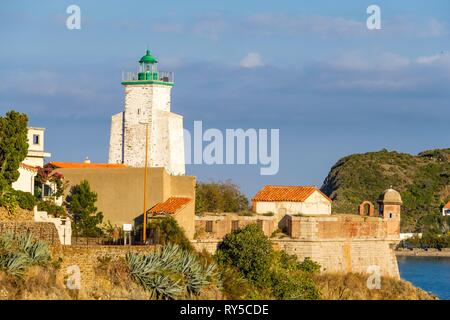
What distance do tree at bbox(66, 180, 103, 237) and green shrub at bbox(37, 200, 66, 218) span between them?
1.54 feet

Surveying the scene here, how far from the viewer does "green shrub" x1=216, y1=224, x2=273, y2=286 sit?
1858 inches

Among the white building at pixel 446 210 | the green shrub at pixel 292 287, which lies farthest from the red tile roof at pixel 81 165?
the white building at pixel 446 210

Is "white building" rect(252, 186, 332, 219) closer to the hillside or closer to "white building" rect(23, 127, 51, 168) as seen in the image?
"white building" rect(23, 127, 51, 168)

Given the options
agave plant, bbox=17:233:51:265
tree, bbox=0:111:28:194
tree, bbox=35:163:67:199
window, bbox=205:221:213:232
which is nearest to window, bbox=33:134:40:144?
tree, bbox=35:163:67:199

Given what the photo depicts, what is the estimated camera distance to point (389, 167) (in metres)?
161

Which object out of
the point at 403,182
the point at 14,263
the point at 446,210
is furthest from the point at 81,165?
the point at 403,182

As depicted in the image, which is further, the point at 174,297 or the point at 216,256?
the point at 216,256

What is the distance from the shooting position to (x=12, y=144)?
47.2 metres

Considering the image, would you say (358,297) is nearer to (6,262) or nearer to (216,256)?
(216,256)

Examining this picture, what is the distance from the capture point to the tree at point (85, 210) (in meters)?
49.3

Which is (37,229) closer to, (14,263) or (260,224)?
(14,263)

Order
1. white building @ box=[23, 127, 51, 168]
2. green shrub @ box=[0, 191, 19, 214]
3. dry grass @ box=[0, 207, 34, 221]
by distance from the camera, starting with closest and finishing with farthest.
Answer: dry grass @ box=[0, 207, 34, 221], green shrub @ box=[0, 191, 19, 214], white building @ box=[23, 127, 51, 168]

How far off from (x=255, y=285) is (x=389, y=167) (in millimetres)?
115439

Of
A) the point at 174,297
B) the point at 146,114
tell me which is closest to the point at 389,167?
the point at 146,114
